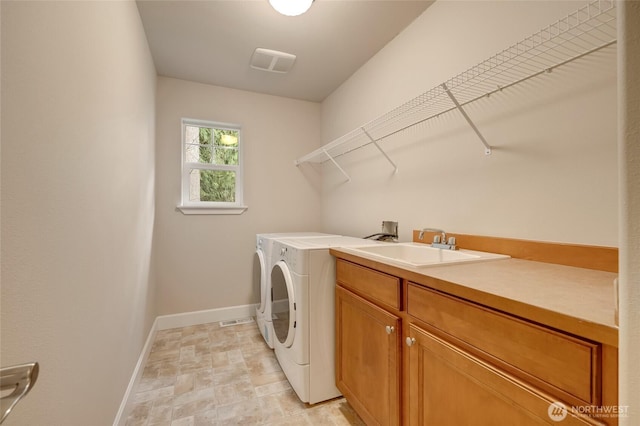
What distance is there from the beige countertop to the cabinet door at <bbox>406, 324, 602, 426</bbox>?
18 centimetres

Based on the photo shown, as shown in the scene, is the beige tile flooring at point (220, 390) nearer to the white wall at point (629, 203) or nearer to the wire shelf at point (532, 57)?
the white wall at point (629, 203)

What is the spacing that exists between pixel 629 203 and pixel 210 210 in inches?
114

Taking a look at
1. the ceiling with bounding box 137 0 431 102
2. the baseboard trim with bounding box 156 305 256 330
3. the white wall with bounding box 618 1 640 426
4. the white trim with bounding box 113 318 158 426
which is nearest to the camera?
the white wall with bounding box 618 1 640 426

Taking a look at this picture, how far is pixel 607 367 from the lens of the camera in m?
0.53

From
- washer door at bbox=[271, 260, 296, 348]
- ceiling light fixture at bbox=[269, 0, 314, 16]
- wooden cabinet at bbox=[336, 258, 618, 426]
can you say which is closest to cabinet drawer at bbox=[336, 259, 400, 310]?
wooden cabinet at bbox=[336, 258, 618, 426]

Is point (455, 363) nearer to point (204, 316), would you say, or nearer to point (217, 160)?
point (204, 316)

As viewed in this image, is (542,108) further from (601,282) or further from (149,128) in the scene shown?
(149,128)

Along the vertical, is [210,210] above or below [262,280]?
above

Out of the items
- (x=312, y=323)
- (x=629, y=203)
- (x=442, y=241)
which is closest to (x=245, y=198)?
(x=312, y=323)

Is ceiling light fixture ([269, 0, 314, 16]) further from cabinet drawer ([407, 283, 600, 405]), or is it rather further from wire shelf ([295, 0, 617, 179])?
cabinet drawer ([407, 283, 600, 405])

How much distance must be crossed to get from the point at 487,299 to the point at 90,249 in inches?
53.8

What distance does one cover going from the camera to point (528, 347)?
67cm

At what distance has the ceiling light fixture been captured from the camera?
159cm

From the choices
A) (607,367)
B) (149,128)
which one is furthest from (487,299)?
(149,128)
